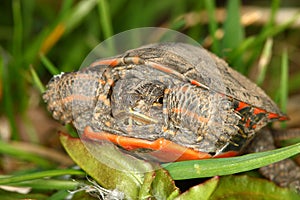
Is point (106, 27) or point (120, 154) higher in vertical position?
point (106, 27)

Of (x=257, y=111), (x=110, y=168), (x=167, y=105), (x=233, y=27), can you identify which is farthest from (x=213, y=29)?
(x=110, y=168)

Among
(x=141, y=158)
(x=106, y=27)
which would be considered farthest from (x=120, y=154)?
(x=106, y=27)

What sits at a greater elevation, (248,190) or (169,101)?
(169,101)

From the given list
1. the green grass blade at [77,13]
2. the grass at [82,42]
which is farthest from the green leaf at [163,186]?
the green grass blade at [77,13]

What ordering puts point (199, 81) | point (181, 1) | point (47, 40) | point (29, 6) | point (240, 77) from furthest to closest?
point (181, 1) → point (29, 6) → point (47, 40) → point (240, 77) → point (199, 81)

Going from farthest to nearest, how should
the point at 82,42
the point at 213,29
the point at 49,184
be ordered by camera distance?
1. the point at 82,42
2. the point at 213,29
3. the point at 49,184

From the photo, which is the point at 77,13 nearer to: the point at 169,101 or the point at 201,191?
the point at 169,101

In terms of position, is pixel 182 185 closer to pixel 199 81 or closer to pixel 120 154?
pixel 120 154
